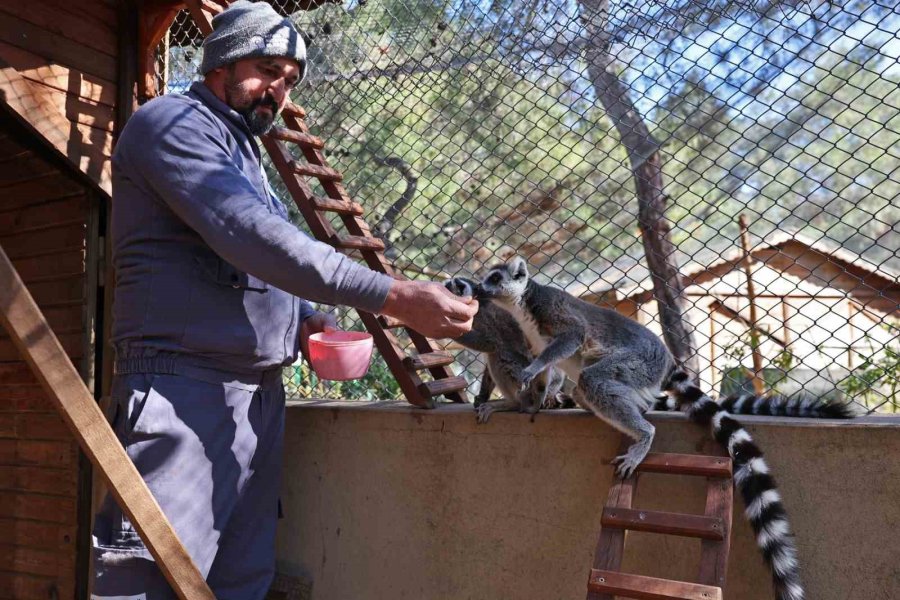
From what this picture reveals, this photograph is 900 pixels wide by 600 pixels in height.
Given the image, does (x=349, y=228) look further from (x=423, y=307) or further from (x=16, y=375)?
(x=16, y=375)

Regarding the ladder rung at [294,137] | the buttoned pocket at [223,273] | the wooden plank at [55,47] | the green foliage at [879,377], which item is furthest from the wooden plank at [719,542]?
the wooden plank at [55,47]

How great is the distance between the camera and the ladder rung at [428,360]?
10.4ft

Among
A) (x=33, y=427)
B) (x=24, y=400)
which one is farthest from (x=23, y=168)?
(x=33, y=427)

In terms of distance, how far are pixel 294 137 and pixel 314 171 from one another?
171mm

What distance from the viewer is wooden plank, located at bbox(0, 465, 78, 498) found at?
3.98 m

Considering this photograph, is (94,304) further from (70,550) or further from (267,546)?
(267,546)

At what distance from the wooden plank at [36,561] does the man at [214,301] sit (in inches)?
79.1

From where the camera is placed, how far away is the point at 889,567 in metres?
2.21

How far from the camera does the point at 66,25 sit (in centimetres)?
375

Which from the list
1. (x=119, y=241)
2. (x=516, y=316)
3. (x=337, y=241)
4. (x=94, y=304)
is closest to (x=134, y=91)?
(x=94, y=304)

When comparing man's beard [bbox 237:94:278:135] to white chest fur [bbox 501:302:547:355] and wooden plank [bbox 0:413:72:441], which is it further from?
wooden plank [bbox 0:413:72:441]

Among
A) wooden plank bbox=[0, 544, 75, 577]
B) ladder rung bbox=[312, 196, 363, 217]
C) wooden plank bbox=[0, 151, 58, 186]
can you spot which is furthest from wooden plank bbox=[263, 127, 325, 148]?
wooden plank bbox=[0, 544, 75, 577]

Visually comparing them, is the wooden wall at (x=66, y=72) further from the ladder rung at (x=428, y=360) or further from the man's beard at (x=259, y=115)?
the ladder rung at (x=428, y=360)

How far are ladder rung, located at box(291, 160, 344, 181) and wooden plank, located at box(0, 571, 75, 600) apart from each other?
2.45 metres
